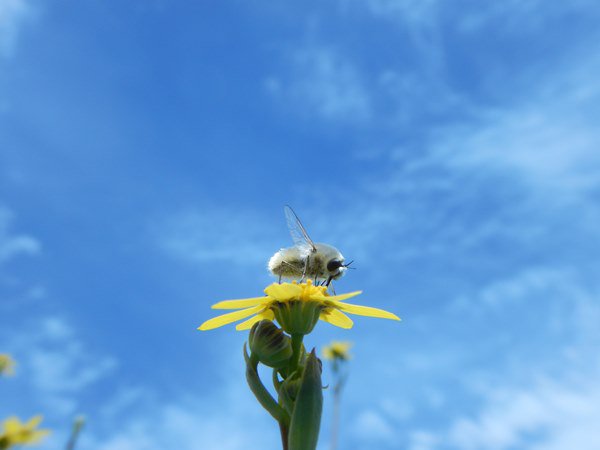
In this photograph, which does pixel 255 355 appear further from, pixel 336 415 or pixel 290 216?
pixel 336 415

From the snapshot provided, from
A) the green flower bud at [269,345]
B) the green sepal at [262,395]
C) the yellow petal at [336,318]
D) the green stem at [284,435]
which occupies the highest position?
the yellow petal at [336,318]

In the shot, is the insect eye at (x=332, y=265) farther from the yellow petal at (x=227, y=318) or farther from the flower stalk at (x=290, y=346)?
the yellow petal at (x=227, y=318)

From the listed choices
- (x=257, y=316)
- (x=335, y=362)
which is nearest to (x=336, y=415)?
(x=335, y=362)

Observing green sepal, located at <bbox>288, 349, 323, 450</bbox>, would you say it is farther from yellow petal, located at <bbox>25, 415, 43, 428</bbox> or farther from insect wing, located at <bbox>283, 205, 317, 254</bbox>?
yellow petal, located at <bbox>25, 415, 43, 428</bbox>

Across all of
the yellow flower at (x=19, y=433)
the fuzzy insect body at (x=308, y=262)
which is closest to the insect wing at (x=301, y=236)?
the fuzzy insect body at (x=308, y=262)

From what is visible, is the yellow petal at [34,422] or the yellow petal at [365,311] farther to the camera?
the yellow petal at [34,422]

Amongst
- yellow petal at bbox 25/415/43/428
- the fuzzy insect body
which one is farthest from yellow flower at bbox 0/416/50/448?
the fuzzy insect body
